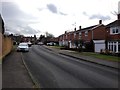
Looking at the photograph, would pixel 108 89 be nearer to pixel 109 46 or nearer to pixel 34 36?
pixel 109 46

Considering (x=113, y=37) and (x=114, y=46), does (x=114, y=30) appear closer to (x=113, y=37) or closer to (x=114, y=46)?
(x=113, y=37)

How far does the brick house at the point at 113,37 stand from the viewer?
4202cm

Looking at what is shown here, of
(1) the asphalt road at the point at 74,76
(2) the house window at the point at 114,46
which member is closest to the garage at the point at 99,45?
(2) the house window at the point at 114,46

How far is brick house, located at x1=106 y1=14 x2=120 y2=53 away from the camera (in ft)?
138

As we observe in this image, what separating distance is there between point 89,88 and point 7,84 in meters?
3.54

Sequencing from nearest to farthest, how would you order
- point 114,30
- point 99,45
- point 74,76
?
point 74,76 → point 114,30 → point 99,45

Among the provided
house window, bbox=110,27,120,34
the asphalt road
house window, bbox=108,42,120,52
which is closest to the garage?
house window, bbox=108,42,120,52

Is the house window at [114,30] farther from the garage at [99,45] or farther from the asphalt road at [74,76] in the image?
the asphalt road at [74,76]

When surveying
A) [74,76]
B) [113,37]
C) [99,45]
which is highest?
[113,37]

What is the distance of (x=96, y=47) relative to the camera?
161 feet

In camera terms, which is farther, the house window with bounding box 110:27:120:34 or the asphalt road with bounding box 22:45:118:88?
the house window with bounding box 110:27:120:34

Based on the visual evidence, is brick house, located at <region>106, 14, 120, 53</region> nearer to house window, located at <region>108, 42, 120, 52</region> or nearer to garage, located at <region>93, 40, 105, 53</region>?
house window, located at <region>108, 42, 120, 52</region>

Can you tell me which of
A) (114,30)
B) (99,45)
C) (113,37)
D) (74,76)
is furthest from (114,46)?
(74,76)

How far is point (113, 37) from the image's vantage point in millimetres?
43844
